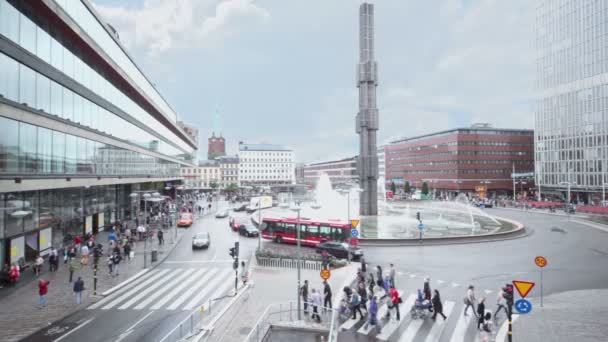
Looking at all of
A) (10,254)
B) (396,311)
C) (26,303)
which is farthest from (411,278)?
(10,254)

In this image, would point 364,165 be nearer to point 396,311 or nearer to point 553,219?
point 553,219

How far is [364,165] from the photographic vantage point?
51.0 meters

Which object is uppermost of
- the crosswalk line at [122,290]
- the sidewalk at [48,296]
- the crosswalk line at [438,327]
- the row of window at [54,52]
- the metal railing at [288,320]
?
the row of window at [54,52]

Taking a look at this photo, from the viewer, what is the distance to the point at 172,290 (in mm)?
20406

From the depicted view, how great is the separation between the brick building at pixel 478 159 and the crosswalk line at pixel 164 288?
8644 centimetres

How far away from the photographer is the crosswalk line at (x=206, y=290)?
17834mm

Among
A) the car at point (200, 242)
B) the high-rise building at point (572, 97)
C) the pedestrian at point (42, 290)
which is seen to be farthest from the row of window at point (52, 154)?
the high-rise building at point (572, 97)

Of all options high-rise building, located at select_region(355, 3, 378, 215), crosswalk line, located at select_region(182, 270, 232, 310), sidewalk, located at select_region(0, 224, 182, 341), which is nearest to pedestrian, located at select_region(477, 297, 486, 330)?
Result: crosswalk line, located at select_region(182, 270, 232, 310)

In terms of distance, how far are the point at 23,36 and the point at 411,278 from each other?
26.1 meters

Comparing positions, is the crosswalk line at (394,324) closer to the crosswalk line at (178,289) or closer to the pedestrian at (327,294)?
the pedestrian at (327,294)

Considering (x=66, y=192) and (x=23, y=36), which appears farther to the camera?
(x=66, y=192)

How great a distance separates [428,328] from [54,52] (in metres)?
27.6

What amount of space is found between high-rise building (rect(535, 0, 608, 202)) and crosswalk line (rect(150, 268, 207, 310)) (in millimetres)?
76933

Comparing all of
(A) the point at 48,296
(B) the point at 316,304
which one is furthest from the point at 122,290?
(B) the point at 316,304
